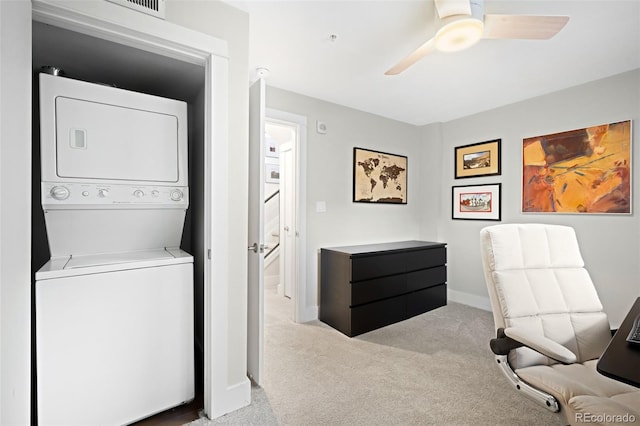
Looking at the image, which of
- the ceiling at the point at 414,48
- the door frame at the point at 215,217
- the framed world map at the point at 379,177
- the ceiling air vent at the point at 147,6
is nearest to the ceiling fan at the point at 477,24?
the ceiling at the point at 414,48

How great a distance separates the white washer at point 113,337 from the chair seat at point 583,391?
1786mm

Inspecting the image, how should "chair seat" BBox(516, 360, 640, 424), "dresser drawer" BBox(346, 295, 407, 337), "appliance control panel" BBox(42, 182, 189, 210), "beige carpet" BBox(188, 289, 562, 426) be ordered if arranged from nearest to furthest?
"chair seat" BBox(516, 360, 640, 424)
"appliance control panel" BBox(42, 182, 189, 210)
"beige carpet" BBox(188, 289, 562, 426)
"dresser drawer" BBox(346, 295, 407, 337)

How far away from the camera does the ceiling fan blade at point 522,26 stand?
1.55 metres

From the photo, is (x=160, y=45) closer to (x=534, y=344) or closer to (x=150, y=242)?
(x=150, y=242)

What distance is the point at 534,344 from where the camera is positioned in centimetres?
126

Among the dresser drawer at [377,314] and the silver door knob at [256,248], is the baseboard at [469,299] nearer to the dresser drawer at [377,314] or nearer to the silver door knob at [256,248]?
the dresser drawer at [377,314]

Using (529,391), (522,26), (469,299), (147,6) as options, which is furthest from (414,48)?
(469,299)

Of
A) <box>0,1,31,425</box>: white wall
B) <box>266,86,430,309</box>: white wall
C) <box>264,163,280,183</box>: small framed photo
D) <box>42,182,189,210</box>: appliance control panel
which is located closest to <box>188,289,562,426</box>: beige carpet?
<box>266,86,430,309</box>: white wall

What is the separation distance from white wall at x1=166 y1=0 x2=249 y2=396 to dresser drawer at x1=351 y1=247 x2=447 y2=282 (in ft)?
4.32

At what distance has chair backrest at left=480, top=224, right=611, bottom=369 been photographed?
5.00 ft

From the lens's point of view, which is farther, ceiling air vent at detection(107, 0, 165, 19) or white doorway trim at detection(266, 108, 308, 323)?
white doorway trim at detection(266, 108, 308, 323)

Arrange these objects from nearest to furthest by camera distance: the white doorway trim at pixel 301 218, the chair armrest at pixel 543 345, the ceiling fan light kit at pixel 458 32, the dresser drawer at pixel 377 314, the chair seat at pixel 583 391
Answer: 1. the chair seat at pixel 583 391
2. the chair armrest at pixel 543 345
3. the ceiling fan light kit at pixel 458 32
4. the dresser drawer at pixel 377 314
5. the white doorway trim at pixel 301 218

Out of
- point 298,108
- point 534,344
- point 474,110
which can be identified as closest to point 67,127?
point 298,108

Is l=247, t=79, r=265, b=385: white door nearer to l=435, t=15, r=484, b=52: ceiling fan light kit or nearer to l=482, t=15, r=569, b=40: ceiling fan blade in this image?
l=435, t=15, r=484, b=52: ceiling fan light kit
